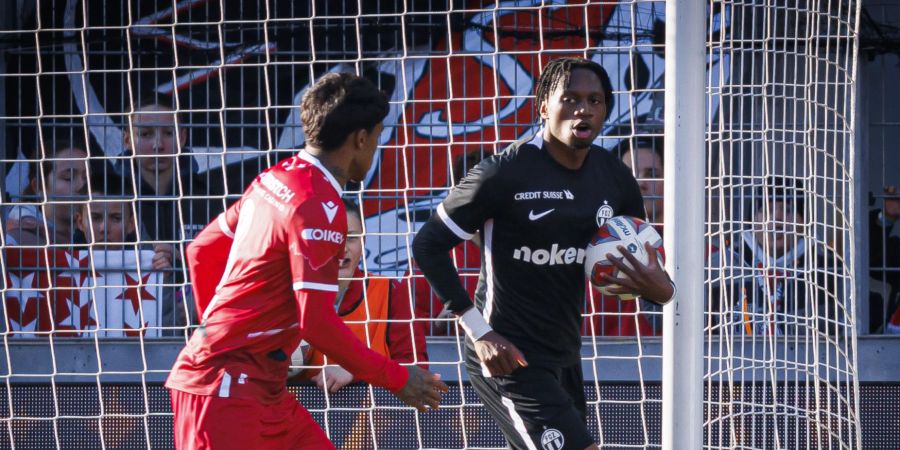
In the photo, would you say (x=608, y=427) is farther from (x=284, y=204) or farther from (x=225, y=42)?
(x=225, y=42)

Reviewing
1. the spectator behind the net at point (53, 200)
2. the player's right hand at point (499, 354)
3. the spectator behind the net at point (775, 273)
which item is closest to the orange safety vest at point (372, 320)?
the spectator behind the net at point (775, 273)

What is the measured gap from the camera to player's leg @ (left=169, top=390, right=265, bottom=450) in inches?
126

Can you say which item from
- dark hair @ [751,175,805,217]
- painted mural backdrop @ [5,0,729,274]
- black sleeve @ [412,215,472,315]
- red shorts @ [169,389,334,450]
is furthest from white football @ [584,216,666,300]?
painted mural backdrop @ [5,0,729,274]

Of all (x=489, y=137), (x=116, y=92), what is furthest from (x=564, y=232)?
(x=116, y=92)

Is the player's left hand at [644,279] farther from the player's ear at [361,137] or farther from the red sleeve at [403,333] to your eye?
the red sleeve at [403,333]

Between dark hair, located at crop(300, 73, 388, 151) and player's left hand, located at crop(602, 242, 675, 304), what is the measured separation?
908 mm

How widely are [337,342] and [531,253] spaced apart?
871 millimetres

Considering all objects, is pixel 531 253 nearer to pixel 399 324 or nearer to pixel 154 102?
pixel 399 324

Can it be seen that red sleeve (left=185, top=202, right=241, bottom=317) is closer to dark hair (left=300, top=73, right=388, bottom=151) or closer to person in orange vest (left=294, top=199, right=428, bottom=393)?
dark hair (left=300, top=73, right=388, bottom=151)

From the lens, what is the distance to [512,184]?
3676mm

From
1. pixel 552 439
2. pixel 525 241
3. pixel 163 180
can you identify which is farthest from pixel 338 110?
pixel 163 180

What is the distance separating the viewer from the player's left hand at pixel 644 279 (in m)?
3.55

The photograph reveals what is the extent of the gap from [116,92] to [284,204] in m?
4.94

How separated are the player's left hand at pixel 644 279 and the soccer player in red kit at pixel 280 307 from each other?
2.32 feet
